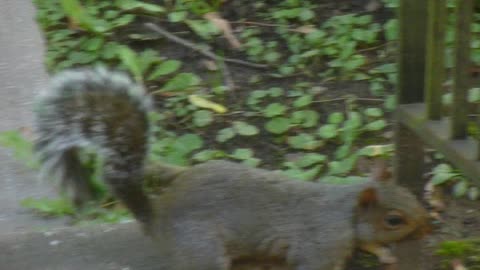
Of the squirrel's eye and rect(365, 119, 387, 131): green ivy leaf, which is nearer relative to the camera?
the squirrel's eye

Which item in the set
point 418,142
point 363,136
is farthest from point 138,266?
point 363,136

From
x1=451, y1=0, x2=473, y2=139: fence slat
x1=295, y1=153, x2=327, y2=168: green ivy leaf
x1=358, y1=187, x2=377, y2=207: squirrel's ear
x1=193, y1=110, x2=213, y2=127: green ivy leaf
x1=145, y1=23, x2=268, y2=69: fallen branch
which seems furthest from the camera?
x1=145, y1=23, x2=268, y2=69: fallen branch

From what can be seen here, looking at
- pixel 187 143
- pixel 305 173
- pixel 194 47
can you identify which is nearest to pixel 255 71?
pixel 194 47

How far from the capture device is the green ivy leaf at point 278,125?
379 cm

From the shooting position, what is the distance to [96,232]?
2.96 metres

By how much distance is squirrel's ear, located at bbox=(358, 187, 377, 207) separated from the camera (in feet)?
8.27

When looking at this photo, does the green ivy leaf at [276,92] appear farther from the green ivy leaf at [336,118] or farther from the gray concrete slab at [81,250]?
the gray concrete slab at [81,250]

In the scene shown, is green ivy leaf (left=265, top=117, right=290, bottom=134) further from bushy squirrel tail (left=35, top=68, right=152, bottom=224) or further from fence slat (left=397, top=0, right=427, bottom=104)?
bushy squirrel tail (left=35, top=68, right=152, bottom=224)

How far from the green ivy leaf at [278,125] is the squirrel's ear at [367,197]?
125 centimetres

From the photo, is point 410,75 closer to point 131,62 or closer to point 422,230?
point 422,230

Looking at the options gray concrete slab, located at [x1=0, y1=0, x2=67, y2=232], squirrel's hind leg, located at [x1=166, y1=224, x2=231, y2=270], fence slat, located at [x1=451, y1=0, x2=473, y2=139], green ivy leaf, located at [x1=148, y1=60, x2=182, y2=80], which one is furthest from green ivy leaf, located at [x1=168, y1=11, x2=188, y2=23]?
fence slat, located at [x1=451, y1=0, x2=473, y2=139]

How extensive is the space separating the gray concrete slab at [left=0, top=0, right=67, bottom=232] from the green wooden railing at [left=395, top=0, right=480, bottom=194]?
1.21 meters

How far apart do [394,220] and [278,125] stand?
1301 mm

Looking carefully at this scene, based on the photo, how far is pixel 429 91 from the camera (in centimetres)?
266
